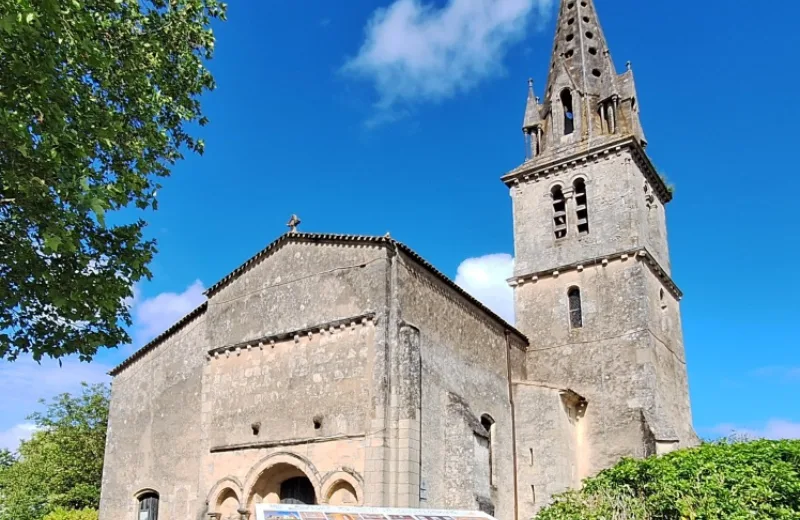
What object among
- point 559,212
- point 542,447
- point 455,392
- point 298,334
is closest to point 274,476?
point 298,334

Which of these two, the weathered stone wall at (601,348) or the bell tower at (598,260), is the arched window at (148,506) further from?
the weathered stone wall at (601,348)

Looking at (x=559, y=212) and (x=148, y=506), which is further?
(x=559, y=212)

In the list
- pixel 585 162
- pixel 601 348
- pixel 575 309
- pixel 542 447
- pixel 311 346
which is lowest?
pixel 542 447

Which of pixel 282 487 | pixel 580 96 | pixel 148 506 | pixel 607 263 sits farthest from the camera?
pixel 580 96

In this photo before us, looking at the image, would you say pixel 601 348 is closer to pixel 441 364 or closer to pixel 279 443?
pixel 441 364

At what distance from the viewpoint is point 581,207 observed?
88.6 ft

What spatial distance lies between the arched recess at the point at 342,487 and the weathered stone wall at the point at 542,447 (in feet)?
21.9

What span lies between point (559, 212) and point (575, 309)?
3930mm

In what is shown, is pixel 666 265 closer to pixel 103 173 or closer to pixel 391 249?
pixel 391 249

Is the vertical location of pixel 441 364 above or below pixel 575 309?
below

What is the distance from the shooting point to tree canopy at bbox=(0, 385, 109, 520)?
30875 mm

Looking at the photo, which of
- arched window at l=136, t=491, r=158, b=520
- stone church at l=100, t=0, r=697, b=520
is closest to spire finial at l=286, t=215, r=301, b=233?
stone church at l=100, t=0, r=697, b=520

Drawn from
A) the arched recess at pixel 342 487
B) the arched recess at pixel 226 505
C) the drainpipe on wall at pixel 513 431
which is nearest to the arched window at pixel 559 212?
the drainpipe on wall at pixel 513 431

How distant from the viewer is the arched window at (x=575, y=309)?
25.5 m
